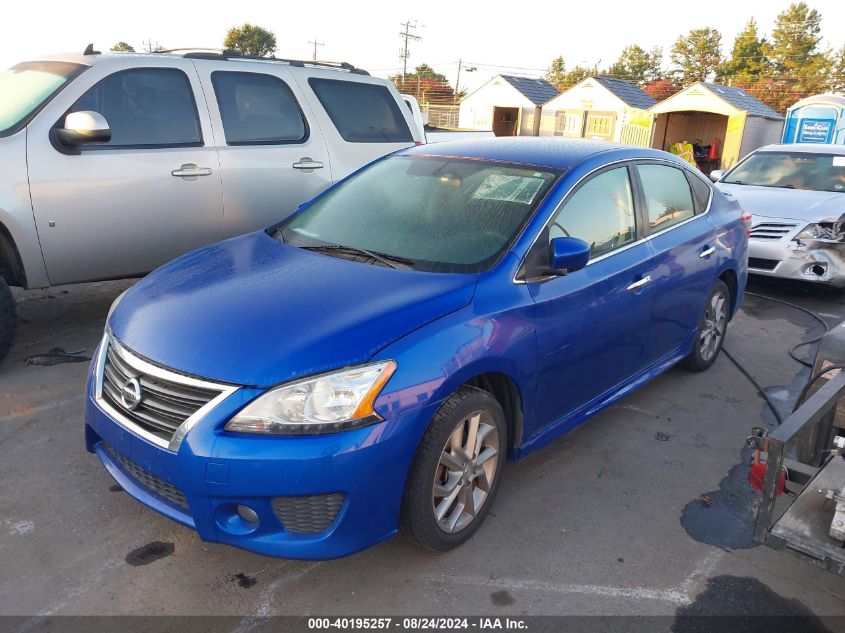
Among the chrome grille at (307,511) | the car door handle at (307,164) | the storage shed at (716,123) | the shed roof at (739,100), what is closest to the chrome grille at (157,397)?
the chrome grille at (307,511)

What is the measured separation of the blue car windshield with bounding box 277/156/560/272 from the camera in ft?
10.5

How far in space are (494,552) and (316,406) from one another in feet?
3.75

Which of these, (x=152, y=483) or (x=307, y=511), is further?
(x=152, y=483)

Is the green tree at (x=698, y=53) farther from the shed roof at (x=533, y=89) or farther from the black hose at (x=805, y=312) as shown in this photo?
the black hose at (x=805, y=312)

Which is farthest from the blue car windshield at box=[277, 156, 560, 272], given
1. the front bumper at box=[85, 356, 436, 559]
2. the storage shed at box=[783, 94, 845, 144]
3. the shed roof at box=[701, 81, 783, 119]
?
the shed roof at box=[701, 81, 783, 119]

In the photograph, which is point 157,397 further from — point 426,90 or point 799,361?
point 426,90

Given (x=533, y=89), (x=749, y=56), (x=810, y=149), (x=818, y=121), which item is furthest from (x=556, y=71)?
(x=810, y=149)

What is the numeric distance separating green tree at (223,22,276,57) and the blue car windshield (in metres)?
81.8

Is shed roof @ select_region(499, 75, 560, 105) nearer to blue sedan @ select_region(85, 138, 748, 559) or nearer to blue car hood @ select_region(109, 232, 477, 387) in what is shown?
blue sedan @ select_region(85, 138, 748, 559)

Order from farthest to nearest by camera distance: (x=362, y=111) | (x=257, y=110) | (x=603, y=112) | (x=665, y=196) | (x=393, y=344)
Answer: (x=603, y=112) < (x=362, y=111) < (x=257, y=110) < (x=665, y=196) < (x=393, y=344)

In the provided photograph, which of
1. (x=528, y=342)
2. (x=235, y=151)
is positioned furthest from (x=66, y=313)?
(x=528, y=342)

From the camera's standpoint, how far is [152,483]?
2617 millimetres

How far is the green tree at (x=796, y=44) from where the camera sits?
64.8 meters

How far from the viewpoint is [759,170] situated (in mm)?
8930
